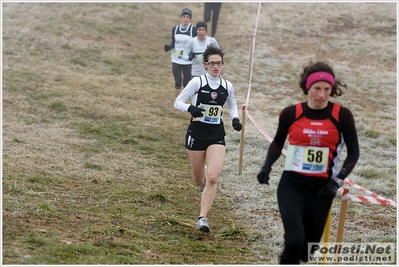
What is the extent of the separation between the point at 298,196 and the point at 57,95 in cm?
1203

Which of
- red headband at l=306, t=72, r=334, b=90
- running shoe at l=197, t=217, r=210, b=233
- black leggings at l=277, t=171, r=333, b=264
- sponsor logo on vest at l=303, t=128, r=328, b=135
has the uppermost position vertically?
red headband at l=306, t=72, r=334, b=90

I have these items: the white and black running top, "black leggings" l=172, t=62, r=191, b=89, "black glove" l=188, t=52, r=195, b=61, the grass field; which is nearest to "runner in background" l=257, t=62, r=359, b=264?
the grass field

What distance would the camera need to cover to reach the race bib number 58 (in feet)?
17.4

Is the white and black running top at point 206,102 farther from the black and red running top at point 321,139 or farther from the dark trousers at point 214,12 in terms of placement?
the dark trousers at point 214,12

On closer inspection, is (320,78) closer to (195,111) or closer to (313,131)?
(313,131)

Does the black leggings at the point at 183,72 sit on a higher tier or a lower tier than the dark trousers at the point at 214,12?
lower

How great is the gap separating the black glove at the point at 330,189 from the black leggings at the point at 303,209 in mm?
103

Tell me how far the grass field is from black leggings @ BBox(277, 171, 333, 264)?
1413 mm

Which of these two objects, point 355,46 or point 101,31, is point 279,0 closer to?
point 355,46

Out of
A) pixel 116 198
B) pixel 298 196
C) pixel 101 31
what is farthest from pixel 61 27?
pixel 298 196

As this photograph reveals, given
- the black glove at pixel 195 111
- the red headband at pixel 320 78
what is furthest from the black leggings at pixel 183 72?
the red headband at pixel 320 78

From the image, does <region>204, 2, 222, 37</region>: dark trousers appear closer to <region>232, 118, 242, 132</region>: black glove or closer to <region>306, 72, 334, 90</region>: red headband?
<region>232, 118, 242, 132</region>: black glove

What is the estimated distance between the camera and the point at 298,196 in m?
5.26

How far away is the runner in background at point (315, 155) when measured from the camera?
5258mm
